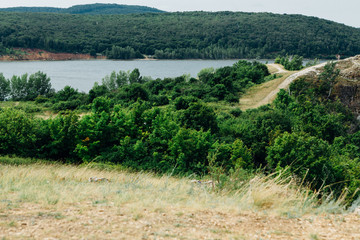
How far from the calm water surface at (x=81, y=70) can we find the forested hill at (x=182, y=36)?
26.7 feet

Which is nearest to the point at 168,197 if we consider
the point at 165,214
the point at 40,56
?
the point at 165,214

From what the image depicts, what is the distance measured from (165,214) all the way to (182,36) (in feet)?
483

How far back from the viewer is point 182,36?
148 m

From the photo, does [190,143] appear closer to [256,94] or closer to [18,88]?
[256,94]

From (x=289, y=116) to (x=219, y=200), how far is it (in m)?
27.5

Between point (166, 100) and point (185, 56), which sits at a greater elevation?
point (185, 56)

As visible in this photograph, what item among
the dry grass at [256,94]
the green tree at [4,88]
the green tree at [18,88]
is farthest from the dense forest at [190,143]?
the green tree at [4,88]

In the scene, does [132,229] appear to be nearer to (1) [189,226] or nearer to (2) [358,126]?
(1) [189,226]

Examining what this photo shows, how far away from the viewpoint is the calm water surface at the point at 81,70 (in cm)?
7724

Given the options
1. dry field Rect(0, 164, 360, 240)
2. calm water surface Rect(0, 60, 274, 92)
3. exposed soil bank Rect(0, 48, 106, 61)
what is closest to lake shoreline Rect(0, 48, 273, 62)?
exposed soil bank Rect(0, 48, 106, 61)

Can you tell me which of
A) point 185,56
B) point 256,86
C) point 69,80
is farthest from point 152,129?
point 185,56

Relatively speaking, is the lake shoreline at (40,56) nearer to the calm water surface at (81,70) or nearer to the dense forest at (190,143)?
the calm water surface at (81,70)

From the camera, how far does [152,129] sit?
2189cm

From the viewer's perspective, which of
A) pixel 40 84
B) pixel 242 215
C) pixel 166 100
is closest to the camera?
pixel 242 215
